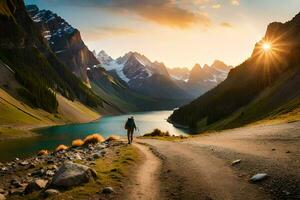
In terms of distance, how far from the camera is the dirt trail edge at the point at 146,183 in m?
17.0

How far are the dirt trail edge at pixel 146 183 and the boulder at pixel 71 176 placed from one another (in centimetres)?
245

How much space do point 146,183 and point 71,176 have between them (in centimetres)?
395

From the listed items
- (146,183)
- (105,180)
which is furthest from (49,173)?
(146,183)

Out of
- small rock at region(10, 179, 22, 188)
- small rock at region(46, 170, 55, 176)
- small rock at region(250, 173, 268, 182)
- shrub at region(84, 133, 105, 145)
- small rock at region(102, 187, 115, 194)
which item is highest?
shrub at region(84, 133, 105, 145)

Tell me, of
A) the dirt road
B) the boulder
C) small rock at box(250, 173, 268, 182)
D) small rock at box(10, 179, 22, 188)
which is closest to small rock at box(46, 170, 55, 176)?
small rock at box(10, 179, 22, 188)

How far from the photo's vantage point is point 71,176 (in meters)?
18.6

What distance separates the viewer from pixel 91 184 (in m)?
18.7

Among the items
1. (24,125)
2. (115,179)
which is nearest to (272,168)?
(115,179)

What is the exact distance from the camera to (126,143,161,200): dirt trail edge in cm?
1703

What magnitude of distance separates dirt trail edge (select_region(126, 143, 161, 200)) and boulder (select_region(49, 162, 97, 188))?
2447mm

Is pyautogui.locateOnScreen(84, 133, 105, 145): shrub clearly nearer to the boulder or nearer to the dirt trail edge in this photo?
the dirt trail edge

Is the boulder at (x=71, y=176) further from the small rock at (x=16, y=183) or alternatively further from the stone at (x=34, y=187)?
the small rock at (x=16, y=183)

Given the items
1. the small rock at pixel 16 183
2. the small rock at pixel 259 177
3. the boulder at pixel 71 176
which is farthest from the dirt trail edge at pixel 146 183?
the small rock at pixel 16 183

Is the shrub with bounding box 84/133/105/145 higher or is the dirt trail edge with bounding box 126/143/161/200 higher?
the shrub with bounding box 84/133/105/145
